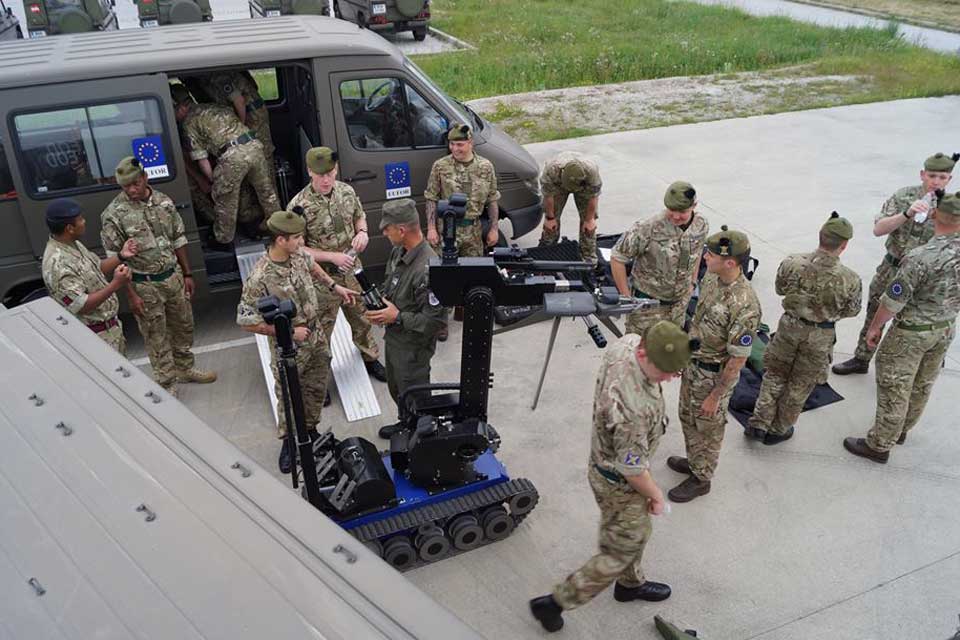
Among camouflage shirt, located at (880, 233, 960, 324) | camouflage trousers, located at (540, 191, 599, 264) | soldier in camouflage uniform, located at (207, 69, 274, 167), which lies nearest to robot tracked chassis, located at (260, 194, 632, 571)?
camouflage shirt, located at (880, 233, 960, 324)

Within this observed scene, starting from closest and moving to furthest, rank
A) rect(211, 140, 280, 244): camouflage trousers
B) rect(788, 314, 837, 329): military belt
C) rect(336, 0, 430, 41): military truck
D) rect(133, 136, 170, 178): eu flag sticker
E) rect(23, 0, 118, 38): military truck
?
rect(788, 314, 837, 329): military belt < rect(133, 136, 170, 178): eu flag sticker < rect(211, 140, 280, 244): camouflage trousers < rect(23, 0, 118, 38): military truck < rect(336, 0, 430, 41): military truck

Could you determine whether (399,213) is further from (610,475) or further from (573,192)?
(573,192)

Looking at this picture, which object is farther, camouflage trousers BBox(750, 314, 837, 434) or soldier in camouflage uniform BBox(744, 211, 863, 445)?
camouflage trousers BBox(750, 314, 837, 434)

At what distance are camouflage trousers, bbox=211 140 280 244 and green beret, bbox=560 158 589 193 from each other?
270 centimetres

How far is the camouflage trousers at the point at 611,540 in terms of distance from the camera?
3977mm

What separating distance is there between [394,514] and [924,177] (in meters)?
4.74

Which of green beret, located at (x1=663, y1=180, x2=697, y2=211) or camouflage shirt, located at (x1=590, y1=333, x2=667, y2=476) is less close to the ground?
green beret, located at (x1=663, y1=180, x2=697, y2=211)

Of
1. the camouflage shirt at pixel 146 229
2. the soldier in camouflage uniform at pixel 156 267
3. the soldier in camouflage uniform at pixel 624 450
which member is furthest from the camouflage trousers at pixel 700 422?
the camouflage shirt at pixel 146 229

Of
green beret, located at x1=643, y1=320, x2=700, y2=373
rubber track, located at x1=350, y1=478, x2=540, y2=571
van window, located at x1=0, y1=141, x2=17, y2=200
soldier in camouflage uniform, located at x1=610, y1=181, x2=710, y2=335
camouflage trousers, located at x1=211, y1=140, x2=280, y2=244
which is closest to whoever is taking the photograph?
green beret, located at x1=643, y1=320, x2=700, y2=373

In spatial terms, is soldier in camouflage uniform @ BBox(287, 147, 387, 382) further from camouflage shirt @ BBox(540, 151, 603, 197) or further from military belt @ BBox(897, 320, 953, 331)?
military belt @ BBox(897, 320, 953, 331)

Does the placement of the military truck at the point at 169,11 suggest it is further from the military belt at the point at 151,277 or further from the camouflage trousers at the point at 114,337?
the camouflage trousers at the point at 114,337

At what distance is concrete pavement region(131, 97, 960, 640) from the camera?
4387 millimetres

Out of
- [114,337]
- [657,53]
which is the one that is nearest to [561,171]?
[114,337]

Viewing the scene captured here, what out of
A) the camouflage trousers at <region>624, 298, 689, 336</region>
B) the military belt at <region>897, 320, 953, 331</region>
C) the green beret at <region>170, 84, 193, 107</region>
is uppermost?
the green beret at <region>170, 84, 193, 107</region>
